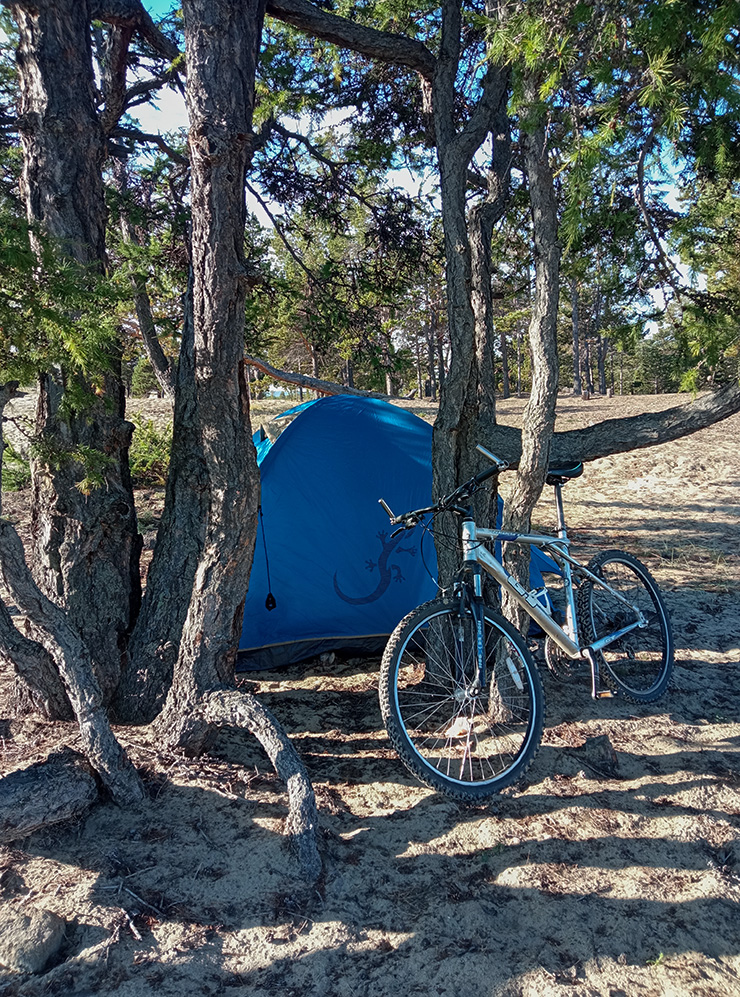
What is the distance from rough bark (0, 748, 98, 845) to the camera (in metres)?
2.80

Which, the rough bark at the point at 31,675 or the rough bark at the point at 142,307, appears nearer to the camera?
the rough bark at the point at 31,675

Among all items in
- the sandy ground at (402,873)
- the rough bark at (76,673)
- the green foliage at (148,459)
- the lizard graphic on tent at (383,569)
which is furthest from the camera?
the green foliage at (148,459)

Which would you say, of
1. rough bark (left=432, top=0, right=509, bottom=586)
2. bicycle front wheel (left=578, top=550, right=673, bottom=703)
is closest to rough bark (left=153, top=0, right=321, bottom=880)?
rough bark (left=432, top=0, right=509, bottom=586)

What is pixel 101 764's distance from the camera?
124 inches

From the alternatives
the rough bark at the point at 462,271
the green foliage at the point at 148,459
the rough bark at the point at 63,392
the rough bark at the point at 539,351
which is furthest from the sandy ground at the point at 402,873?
the green foliage at the point at 148,459

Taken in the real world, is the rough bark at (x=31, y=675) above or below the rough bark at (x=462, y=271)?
below

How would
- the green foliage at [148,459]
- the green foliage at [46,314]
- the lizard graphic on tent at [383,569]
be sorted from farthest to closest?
the green foliage at [148,459], the lizard graphic on tent at [383,569], the green foliage at [46,314]

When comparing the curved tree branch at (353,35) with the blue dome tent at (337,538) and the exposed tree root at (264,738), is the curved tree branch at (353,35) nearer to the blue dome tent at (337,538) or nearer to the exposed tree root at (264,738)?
the blue dome tent at (337,538)

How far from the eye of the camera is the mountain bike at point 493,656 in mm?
3131

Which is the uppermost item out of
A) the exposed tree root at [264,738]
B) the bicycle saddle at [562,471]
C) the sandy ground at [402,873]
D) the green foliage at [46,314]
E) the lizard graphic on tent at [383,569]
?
the green foliage at [46,314]

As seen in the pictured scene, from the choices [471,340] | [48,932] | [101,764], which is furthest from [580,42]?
[48,932]

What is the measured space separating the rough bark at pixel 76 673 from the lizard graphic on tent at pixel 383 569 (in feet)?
7.72

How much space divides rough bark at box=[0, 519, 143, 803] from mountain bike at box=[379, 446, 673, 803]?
1.34 metres

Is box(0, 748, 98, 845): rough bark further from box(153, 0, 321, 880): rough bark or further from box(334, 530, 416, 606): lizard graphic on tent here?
box(334, 530, 416, 606): lizard graphic on tent
